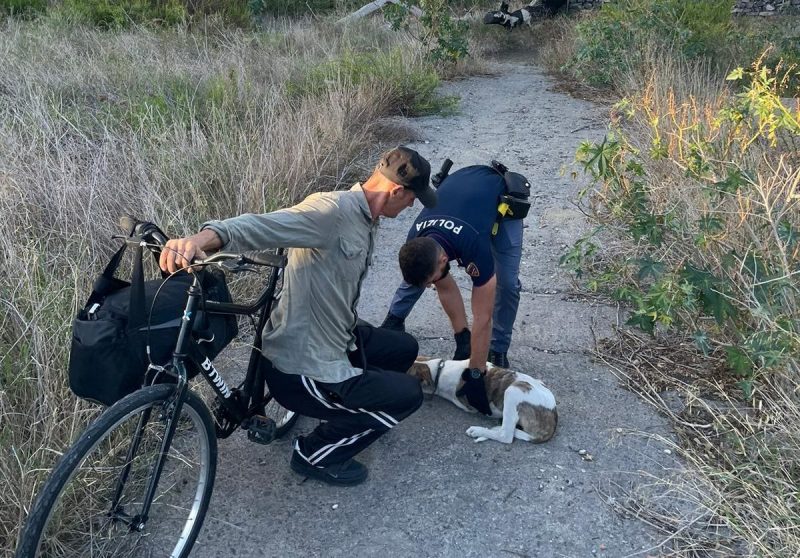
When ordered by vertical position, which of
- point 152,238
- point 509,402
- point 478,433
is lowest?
point 478,433

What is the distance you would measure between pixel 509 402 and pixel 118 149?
408 centimetres

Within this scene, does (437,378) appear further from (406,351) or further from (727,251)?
(727,251)

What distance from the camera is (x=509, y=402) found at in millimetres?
3545

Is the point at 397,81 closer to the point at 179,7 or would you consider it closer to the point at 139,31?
the point at 139,31

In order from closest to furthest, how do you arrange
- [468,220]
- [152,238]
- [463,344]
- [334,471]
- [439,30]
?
[152,238], [334,471], [468,220], [463,344], [439,30]

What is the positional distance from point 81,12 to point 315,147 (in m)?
7.46

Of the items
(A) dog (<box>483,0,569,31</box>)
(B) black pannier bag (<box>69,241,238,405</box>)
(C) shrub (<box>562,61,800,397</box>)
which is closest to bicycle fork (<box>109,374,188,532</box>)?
(B) black pannier bag (<box>69,241,238,405</box>)

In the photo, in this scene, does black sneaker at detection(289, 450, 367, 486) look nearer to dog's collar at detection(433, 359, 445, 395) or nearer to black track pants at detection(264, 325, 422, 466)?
black track pants at detection(264, 325, 422, 466)

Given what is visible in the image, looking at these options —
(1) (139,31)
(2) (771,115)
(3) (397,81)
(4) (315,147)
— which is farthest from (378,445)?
(1) (139,31)

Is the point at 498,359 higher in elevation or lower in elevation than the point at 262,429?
lower

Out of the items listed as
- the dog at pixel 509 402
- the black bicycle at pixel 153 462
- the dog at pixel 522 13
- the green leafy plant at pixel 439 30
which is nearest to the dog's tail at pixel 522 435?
the dog at pixel 509 402

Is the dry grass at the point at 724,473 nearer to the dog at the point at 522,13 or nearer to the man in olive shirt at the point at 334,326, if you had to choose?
the man in olive shirt at the point at 334,326

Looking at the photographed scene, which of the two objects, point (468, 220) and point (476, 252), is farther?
point (468, 220)

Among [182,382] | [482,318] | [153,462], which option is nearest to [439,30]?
[482,318]
